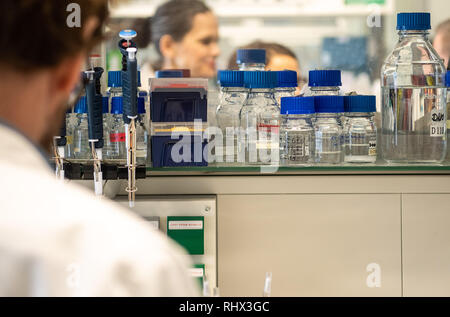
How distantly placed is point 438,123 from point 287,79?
0.30m

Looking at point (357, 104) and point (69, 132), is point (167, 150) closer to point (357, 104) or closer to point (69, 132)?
point (69, 132)

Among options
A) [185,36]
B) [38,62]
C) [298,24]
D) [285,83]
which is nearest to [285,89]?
[285,83]

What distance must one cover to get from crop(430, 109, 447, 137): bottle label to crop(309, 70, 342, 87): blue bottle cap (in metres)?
0.19

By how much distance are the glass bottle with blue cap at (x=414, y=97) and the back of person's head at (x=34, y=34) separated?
0.85m

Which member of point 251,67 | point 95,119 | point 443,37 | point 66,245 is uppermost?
point 443,37

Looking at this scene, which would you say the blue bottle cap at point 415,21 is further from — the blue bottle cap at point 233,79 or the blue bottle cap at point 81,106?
the blue bottle cap at point 81,106

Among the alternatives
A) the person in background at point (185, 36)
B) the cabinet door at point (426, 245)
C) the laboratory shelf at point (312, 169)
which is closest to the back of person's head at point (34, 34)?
the laboratory shelf at point (312, 169)

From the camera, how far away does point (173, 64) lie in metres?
3.28

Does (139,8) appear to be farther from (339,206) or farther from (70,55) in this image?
(70,55)

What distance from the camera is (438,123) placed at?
1.22m

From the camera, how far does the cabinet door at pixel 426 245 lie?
1.32 metres

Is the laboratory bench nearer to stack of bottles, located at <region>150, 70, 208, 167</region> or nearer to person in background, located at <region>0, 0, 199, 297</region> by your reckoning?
stack of bottles, located at <region>150, 70, 208, 167</region>
